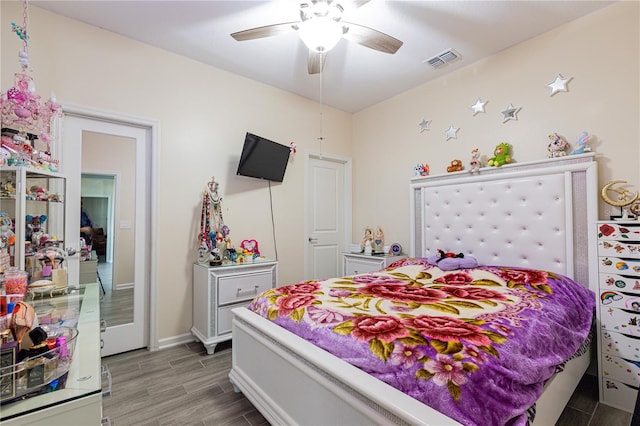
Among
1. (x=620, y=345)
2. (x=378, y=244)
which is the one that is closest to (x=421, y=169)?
(x=378, y=244)

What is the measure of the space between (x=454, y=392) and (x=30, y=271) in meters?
2.36

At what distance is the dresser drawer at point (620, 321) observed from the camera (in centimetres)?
189

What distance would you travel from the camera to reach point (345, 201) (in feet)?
14.6

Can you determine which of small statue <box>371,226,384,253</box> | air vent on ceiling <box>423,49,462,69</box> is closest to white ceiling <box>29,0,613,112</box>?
air vent on ceiling <box>423,49,462,69</box>

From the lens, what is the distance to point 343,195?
175 inches

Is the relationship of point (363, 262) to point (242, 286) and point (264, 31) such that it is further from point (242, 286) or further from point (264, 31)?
point (264, 31)

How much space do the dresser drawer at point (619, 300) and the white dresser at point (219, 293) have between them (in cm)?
272

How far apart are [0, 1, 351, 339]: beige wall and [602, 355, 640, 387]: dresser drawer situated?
2901mm

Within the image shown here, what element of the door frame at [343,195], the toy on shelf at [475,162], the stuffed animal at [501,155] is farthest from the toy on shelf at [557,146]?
the door frame at [343,195]

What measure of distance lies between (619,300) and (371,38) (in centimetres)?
243

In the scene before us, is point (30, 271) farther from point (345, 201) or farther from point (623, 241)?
point (623, 241)

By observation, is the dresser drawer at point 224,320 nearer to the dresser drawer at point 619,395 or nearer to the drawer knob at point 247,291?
the drawer knob at point 247,291

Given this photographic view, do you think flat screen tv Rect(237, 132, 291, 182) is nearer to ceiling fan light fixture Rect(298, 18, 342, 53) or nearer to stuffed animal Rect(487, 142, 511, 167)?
ceiling fan light fixture Rect(298, 18, 342, 53)

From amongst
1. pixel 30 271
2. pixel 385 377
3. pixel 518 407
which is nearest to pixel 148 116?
pixel 30 271
